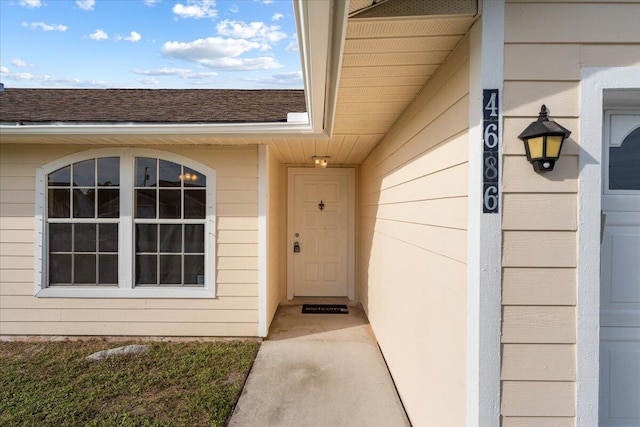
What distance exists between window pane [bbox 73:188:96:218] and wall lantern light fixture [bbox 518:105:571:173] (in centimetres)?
418

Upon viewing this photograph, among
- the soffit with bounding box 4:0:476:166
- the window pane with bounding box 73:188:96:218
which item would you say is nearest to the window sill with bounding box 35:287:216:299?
the window pane with bounding box 73:188:96:218

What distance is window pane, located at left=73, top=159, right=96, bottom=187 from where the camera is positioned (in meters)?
3.60

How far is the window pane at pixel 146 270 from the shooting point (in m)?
3.63

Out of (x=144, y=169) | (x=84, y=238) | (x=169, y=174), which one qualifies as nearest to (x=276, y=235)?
(x=169, y=174)

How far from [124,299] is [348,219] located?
130 inches

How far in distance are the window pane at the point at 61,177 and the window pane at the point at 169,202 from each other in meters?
1.08

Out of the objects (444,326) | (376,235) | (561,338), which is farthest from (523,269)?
(376,235)

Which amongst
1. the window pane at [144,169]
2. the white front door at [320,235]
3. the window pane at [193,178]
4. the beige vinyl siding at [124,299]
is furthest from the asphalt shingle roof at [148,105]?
the white front door at [320,235]

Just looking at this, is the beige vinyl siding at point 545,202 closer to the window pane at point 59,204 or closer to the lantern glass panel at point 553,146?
the lantern glass panel at point 553,146

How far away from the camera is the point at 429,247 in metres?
1.92

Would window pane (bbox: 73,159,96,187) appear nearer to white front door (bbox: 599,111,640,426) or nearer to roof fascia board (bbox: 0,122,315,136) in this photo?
roof fascia board (bbox: 0,122,315,136)

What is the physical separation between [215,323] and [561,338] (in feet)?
10.8

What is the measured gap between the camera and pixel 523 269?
1.33 metres

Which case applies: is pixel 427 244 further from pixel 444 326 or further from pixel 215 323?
pixel 215 323
